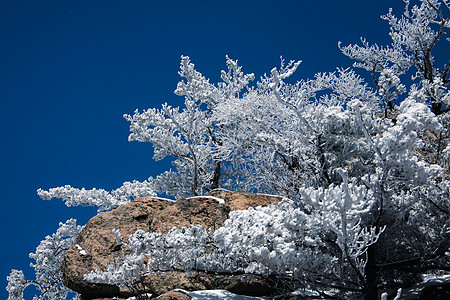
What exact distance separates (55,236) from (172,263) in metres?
6.10

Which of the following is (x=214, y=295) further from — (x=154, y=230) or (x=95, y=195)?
(x=95, y=195)

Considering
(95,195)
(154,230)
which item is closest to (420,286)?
(154,230)

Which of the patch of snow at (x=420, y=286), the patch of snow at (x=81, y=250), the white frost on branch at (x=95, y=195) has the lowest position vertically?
the patch of snow at (x=420, y=286)

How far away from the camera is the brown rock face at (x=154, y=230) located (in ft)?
20.0

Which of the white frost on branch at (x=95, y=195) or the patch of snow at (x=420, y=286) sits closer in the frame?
the patch of snow at (x=420, y=286)

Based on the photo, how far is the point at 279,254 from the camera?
164 inches

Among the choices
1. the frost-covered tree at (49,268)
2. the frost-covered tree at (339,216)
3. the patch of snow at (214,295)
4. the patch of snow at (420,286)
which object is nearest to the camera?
the frost-covered tree at (339,216)

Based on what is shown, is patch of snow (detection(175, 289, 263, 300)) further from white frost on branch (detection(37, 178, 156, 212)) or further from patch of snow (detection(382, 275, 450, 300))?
white frost on branch (detection(37, 178, 156, 212))

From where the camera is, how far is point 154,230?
689 cm

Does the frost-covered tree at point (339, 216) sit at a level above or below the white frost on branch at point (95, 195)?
below

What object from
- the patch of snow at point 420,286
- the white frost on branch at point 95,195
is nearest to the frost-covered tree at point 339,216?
the patch of snow at point 420,286

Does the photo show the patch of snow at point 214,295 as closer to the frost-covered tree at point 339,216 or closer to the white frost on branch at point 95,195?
the frost-covered tree at point 339,216

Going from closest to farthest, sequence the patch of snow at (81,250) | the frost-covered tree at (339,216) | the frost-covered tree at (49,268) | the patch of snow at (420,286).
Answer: the frost-covered tree at (339,216) → the patch of snow at (420,286) → the patch of snow at (81,250) → the frost-covered tree at (49,268)

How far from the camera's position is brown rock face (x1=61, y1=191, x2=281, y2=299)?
240 inches
